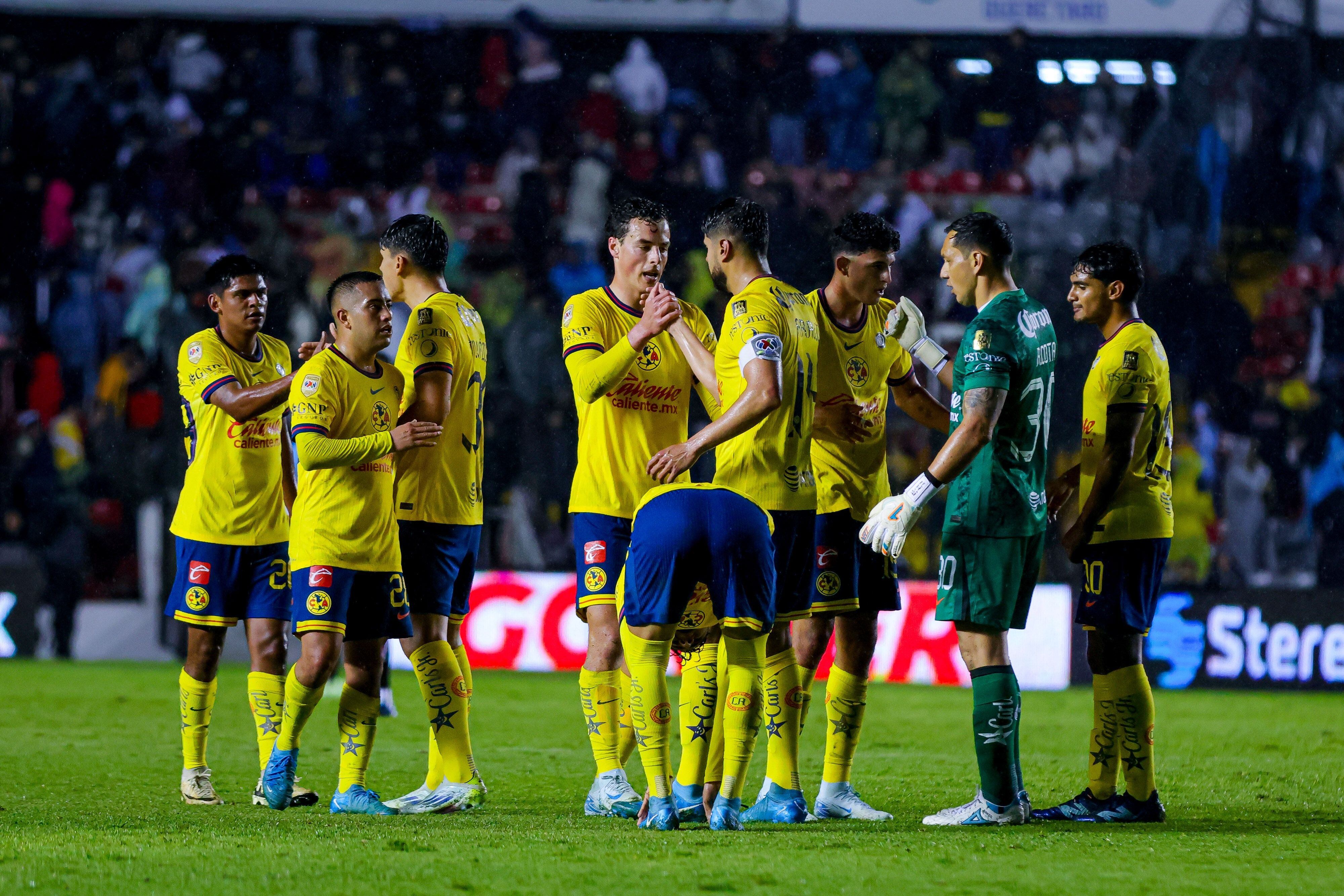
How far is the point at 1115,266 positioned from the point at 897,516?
5.03 feet

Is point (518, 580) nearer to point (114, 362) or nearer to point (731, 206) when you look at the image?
point (114, 362)

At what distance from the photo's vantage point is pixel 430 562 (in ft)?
18.7

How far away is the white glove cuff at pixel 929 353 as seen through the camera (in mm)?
5777

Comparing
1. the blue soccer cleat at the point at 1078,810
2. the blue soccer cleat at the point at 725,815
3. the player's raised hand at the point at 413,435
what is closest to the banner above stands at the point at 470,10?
the player's raised hand at the point at 413,435

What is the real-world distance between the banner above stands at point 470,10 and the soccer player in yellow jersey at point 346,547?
11.6 meters

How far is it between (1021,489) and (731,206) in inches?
55.4

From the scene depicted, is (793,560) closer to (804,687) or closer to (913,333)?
(804,687)

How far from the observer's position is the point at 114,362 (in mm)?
14148

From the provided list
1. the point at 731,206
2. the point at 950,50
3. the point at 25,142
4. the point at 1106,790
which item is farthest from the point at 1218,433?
the point at 25,142

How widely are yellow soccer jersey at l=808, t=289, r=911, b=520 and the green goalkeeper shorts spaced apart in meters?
0.53

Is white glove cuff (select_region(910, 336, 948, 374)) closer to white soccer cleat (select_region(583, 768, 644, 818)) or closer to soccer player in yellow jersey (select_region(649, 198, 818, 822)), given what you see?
soccer player in yellow jersey (select_region(649, 198, 818, 822))

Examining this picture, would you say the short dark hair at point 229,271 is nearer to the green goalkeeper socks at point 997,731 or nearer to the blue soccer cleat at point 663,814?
the blue soccer cleat at point 663,814

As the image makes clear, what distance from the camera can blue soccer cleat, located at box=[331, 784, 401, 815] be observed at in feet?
17.7

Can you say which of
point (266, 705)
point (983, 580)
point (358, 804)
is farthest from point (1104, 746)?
point (266, 705)
